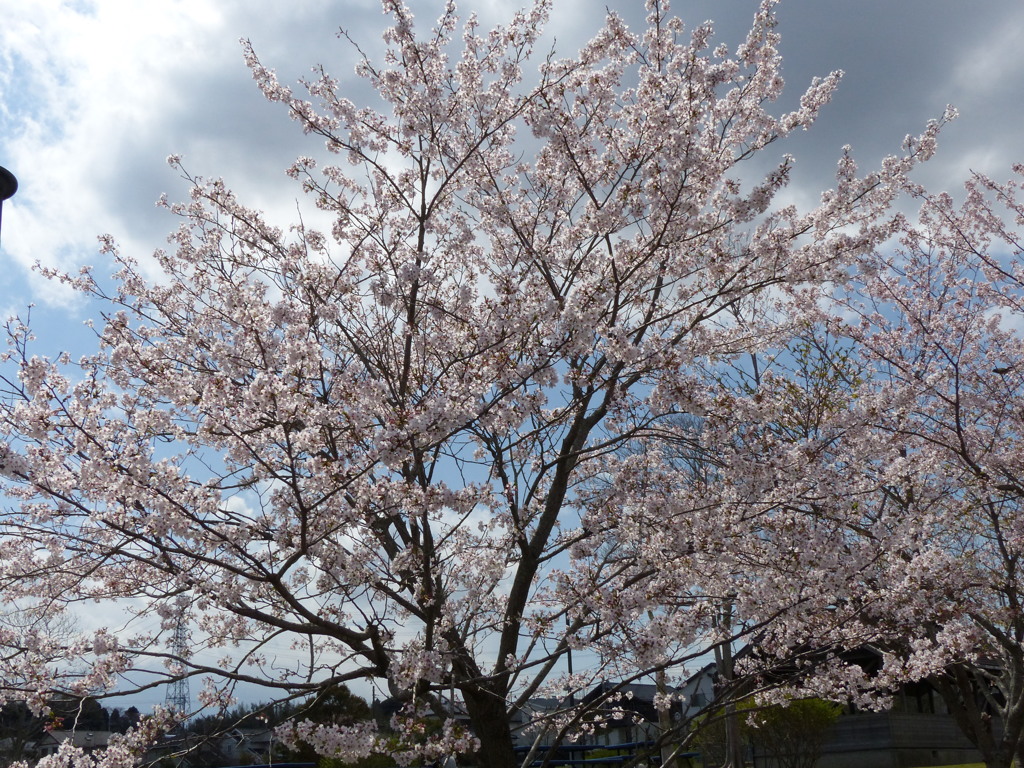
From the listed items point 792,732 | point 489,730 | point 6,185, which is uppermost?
point 6,185

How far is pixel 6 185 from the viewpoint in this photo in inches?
197

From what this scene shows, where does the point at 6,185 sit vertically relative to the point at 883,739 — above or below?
above

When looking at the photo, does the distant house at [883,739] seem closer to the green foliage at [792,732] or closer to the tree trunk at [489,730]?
the green foliage at [792,732]

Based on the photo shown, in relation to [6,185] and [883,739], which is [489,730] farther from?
[883,739]

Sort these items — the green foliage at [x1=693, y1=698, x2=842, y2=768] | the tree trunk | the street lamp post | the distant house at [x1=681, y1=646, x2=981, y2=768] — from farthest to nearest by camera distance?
the distant house at [x1=681, y1=646, x2=981, y2=768]
the green foliage at [x1=693, y1=698, x2=842, y2=768]
the tree trunk
the street lamp post

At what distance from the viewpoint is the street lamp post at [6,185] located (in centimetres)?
497

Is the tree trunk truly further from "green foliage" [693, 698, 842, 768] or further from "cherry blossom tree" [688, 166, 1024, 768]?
"green foliage" [693, 698, 842, 768]

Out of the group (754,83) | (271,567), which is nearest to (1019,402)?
(754,83)

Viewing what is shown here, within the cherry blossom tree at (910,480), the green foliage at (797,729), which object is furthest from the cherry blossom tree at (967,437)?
the green foliage at (797,729)

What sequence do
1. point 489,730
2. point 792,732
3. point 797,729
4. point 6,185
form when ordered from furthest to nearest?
point 792,732 → point 797,729 → point 489,730 → point 6,185

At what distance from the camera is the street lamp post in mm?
4973

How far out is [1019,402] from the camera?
1158cm

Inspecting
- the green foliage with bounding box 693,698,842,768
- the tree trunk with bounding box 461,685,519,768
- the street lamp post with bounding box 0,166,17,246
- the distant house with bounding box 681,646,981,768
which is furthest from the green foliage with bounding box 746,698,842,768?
the street lamp post with bounding box 0,166,17,246

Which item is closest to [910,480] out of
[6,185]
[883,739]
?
[6,185]
